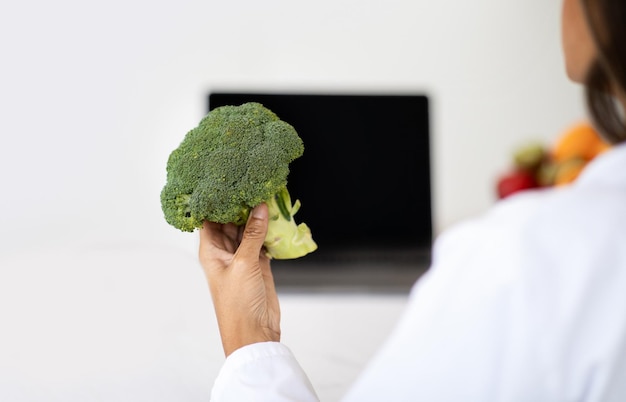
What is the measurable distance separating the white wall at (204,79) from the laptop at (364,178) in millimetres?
596

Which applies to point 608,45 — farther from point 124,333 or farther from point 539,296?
point 124,333

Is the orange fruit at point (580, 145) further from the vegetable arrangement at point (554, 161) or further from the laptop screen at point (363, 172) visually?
the laptop screen at point (363, 172)

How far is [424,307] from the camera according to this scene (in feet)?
1.70

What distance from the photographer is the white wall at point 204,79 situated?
2.33 meters

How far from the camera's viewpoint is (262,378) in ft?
2.18

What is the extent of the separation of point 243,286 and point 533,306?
331 mm

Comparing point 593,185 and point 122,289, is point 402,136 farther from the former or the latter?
point 593,185

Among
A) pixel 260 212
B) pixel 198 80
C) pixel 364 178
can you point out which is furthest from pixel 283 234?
pixel 198 80

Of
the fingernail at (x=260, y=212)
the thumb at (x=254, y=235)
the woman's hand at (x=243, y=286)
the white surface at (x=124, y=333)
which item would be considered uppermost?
the fingernail at (x=260, y=212)

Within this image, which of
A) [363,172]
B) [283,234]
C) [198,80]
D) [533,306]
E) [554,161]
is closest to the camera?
[533,306]

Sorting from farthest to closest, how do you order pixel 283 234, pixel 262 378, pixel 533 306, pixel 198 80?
pixel 198 80
pixel 283 234
pixel 262 378
pixel 533 306

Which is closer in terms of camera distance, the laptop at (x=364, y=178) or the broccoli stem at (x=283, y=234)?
the broccoli stem at (x=283, y=234)

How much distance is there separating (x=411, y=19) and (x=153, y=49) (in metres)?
0.89

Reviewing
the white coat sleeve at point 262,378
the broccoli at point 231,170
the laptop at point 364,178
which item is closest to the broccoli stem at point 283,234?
the broccoli at point 231,170
